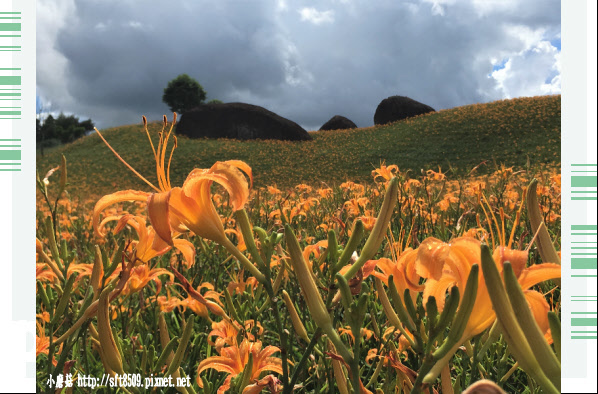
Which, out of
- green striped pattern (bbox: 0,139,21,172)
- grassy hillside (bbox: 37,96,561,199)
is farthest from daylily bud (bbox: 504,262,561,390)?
grassy hillside (bbox: 37,96,561,199)

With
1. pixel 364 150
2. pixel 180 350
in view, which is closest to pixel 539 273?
pixel 180 350

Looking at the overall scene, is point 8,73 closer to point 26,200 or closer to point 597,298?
point 26,200

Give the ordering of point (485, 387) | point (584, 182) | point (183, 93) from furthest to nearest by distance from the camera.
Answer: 1. point (183, 93)
2. point (584, 182)
3. point (485, 387)

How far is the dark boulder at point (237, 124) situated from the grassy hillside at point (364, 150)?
1.03 metres

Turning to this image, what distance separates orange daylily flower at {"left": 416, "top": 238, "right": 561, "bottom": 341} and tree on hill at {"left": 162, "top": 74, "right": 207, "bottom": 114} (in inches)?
1422

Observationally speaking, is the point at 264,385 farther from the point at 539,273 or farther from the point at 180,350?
the point at 539,273

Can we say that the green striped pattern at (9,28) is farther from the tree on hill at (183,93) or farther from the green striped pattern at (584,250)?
the tree on hill at (183,93)

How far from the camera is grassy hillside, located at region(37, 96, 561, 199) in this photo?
14016 millimetres

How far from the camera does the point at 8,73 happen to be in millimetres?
692

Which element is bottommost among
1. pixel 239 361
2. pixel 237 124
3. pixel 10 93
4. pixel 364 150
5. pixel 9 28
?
pixel 239 361

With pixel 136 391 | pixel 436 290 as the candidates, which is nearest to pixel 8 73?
pixel 136 391

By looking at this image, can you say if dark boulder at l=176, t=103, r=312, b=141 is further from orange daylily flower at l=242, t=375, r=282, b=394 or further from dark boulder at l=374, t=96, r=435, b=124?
orange daylily flower at l=242, t=375, r=282, b=394

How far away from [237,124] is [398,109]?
349 inches

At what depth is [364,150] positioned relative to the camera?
1694 cm
